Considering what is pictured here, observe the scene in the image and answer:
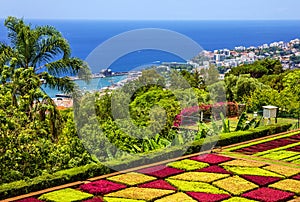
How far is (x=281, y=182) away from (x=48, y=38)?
33.8ft

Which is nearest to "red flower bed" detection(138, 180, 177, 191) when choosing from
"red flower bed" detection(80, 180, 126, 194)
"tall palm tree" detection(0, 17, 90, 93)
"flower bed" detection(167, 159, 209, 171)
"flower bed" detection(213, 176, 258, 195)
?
"red flower bed" detection(80, 180, 126, 194)

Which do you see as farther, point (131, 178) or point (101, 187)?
point (131, 178)

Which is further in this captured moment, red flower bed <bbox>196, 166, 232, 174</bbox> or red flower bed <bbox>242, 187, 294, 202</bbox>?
red flower bed <bbox>196, 166, 232, 174</bbox>

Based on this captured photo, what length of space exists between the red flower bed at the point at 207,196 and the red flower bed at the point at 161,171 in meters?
1.97

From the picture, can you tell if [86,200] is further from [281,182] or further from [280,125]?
[280,125]

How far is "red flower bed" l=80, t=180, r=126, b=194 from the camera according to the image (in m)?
13.3

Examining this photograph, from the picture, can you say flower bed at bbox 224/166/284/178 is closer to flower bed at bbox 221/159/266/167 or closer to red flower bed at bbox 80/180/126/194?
flower bed at bbox 221/159/266/167

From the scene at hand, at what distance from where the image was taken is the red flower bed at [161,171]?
14993 millimetres

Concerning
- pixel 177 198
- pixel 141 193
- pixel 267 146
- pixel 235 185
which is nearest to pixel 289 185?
pixel 235 185

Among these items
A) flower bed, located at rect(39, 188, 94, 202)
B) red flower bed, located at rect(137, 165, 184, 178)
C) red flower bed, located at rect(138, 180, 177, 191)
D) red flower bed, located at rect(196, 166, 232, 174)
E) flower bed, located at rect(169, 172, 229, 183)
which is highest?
red flower bed, located at rect(196, 166, 232, 174)

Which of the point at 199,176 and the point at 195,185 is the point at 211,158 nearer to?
the point at 199,176

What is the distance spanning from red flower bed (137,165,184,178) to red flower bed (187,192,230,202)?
6.45 feet

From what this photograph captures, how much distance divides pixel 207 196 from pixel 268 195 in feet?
4.92

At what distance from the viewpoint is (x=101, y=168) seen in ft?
49.4
